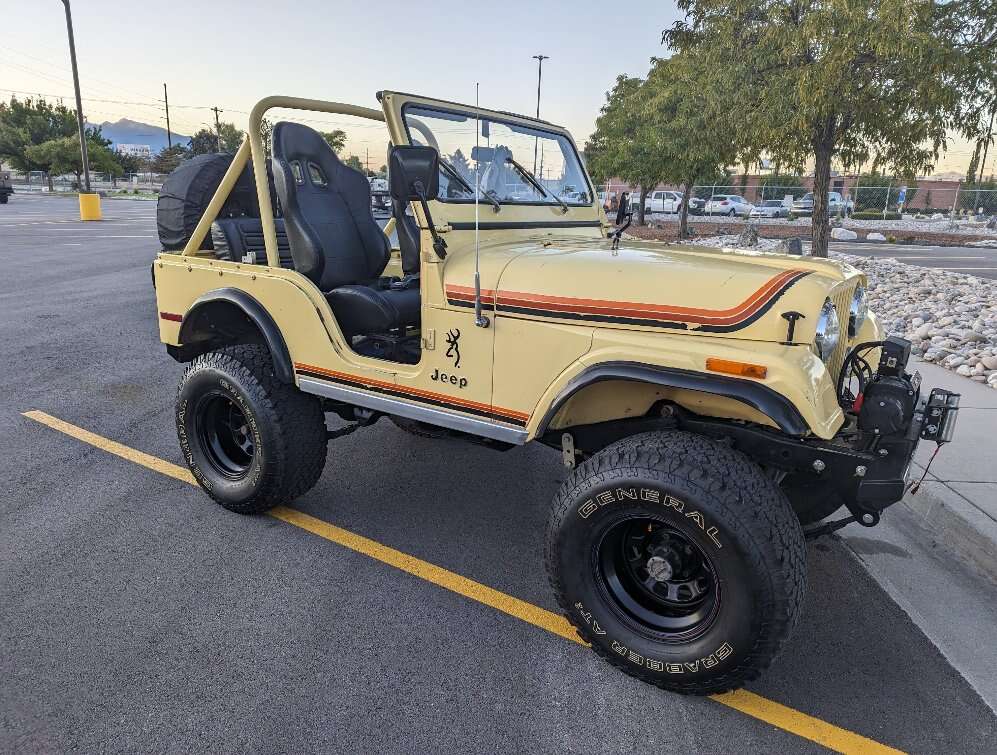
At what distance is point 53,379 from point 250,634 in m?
4.42

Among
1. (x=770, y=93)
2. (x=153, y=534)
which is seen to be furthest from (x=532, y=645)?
(x=770, y=93)

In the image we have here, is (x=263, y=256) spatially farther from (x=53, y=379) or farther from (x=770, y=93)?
(x=770, y=93)

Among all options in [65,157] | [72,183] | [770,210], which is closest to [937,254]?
[770,210]

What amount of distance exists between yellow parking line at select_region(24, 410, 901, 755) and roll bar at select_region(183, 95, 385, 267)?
1.38m

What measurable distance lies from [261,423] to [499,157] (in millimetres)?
1826

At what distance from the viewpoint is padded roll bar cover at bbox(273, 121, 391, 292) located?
3.43 meters

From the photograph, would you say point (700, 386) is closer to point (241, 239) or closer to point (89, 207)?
point (241, 239)

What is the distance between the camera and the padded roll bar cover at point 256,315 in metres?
3.36

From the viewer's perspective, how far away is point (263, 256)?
159 inches

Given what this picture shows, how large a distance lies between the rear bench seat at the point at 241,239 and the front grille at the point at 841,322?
2.75 m

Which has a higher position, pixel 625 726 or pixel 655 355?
pixel 655 355

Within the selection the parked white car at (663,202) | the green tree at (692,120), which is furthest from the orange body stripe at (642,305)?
the parked white car at (663,202)

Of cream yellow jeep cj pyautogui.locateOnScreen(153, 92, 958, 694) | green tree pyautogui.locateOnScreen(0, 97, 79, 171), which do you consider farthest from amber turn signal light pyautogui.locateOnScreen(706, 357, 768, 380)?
green tree pyautogui.locateOnScreen(0, 97, 79, 171)

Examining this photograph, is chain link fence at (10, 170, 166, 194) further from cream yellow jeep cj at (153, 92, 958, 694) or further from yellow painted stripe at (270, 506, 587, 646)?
yellow painted stripe at (270, 506, 587, 646)
